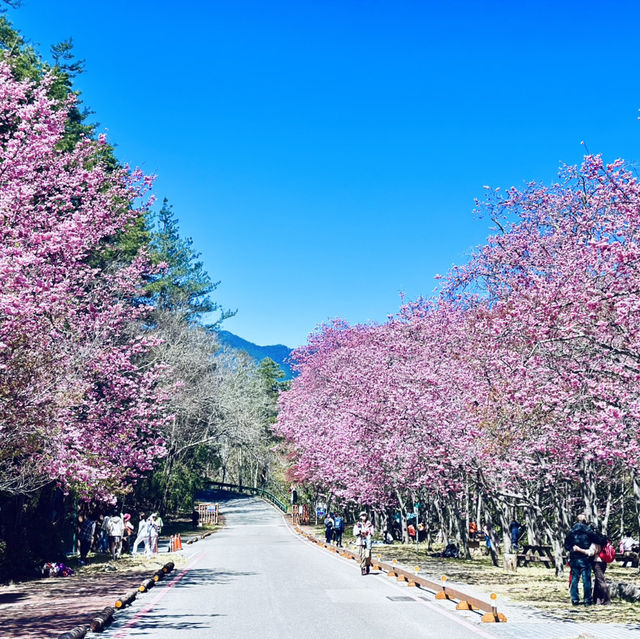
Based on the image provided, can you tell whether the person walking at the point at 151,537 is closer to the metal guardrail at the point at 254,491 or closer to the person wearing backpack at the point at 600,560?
the person wearing backpack at the point at 600,560

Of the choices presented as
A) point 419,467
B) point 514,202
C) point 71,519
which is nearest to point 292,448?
point 71,519

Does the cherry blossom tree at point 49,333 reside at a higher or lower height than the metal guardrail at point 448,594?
higher

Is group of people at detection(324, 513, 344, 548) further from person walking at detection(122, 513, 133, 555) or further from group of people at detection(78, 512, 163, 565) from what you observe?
person walking at detection(122, 513, 133, 555)

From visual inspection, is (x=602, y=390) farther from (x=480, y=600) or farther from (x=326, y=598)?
(x=326, y=598)

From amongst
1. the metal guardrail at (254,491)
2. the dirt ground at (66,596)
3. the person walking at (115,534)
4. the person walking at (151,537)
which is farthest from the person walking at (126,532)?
the metal guardrail at (254,491)

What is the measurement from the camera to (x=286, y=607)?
43.4 feet

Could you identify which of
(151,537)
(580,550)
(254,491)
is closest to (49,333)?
(151,537)

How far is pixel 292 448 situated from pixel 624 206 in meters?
44.9

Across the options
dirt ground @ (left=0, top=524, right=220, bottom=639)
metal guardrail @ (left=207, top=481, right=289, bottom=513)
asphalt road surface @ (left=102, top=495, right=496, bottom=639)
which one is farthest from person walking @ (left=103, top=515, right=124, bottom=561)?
metal guardrail @ (left=207, top=481, right=289, bottom=513)

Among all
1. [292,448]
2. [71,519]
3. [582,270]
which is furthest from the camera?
[292,448]

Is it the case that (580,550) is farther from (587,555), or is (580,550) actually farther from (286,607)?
(286,607)

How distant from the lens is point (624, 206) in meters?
13.3

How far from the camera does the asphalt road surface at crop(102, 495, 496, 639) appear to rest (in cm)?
1057

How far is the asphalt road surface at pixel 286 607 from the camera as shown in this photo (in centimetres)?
1057
